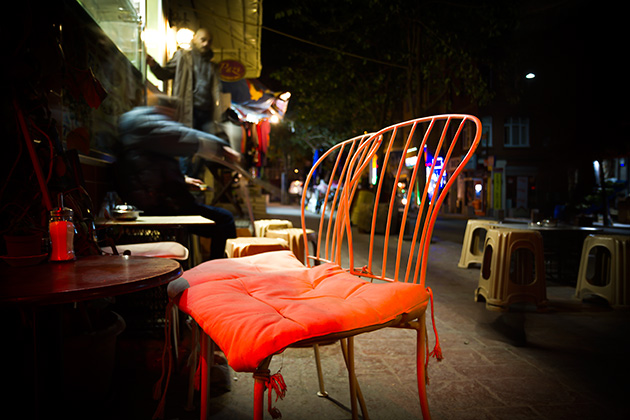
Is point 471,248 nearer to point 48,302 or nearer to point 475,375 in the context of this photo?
point 475,375

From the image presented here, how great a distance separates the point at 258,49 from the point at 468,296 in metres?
7.79

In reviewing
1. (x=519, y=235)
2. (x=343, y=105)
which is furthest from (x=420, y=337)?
(x=343, y=105)

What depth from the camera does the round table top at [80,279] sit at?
105 centimetres

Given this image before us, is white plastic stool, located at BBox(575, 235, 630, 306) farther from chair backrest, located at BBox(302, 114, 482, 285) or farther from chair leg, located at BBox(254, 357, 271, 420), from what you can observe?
chair leg, located at BBox(254, 357, 271, 420)

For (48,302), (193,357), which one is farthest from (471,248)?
(48,302)

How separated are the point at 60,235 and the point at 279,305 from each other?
0.93 m

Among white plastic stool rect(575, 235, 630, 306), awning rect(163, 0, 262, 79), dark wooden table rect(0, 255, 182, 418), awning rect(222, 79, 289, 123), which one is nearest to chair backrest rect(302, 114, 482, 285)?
dark wooden table rect(0, 255, 182, 418)

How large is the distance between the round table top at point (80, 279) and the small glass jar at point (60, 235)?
4 centimetres

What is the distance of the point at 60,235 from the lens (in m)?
1.53

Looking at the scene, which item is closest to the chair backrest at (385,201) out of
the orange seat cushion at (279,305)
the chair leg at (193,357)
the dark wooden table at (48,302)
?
the orange seat cushion at (279,305)

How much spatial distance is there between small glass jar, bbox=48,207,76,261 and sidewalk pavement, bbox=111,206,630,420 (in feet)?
3.04

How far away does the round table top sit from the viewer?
1.05 m

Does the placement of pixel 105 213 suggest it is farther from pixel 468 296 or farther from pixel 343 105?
pixel 343 105

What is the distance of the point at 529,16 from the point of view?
62.0 feet
